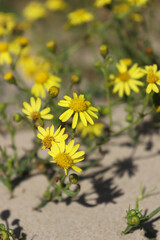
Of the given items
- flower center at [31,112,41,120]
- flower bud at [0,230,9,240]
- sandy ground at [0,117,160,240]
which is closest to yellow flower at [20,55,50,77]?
sandy ground at [0,117,160,240]

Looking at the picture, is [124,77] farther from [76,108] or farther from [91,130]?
[76,108]

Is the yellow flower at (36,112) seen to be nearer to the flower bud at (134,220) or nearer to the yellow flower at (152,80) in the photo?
the yellow flower at (152,80)

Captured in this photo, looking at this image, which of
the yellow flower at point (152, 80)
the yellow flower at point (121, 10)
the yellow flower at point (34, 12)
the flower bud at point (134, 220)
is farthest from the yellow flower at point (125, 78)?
the yellow flower at point (34, 12)

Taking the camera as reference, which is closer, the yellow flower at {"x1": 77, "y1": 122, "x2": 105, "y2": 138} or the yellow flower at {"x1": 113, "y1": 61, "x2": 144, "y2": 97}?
the yellow flower at {"x1": 113, "y1": 61, "x2": 144, "y2": 97}

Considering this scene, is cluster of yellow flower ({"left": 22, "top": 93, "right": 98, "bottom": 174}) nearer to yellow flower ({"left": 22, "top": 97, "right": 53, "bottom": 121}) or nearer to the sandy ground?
yellow flower ({"left": 22, "top": 97, "right": 53, "bottom": 121})

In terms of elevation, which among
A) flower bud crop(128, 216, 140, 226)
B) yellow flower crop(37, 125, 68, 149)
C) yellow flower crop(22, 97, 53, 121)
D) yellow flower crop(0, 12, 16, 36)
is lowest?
flower bud crop(128, 216, 140, 226)

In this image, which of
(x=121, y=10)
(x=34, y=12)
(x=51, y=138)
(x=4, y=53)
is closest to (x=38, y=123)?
(x=51, y=138)
